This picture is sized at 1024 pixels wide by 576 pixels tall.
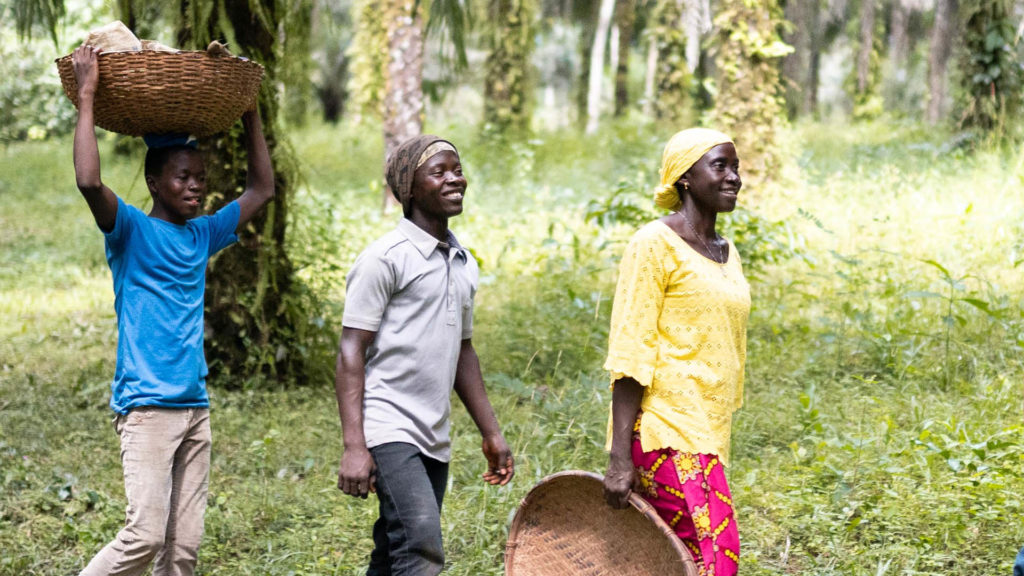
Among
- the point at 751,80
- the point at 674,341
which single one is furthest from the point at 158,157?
the point at 751,80

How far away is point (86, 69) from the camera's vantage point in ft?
11.1

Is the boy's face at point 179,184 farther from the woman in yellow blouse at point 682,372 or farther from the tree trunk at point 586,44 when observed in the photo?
the tree trunk at point 586,44

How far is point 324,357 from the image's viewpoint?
7.09 meters

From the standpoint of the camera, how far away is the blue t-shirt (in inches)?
137

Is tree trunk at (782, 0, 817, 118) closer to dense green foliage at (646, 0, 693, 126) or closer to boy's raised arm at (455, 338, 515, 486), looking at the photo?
dense green foliage at (646, 0, 693, 126)

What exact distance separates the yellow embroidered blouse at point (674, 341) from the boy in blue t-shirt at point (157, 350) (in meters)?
1.46

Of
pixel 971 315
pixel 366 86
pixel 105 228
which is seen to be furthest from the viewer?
pixel 366 86

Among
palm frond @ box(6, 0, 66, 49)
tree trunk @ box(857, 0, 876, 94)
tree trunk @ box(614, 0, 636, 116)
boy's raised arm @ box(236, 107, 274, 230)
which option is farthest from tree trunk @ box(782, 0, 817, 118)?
boy's raised arm @ box(236, 107, 274, 230)

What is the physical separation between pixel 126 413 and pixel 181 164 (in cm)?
87

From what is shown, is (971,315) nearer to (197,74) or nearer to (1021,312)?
(1021,312)

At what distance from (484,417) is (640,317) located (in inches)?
27.9

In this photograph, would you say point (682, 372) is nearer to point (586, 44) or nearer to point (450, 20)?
point (450, 20)

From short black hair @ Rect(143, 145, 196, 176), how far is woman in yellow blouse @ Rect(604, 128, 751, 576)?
1.63 meters

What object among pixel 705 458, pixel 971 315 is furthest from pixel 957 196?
pixel 705 458
